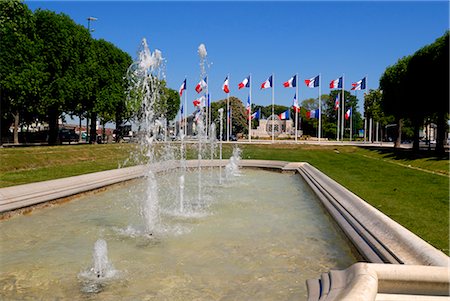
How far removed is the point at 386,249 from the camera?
18.3 feet

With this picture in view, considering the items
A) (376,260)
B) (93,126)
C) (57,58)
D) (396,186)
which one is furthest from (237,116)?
(376,260)

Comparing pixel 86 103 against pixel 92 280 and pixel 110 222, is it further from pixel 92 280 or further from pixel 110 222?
pixel 92 280

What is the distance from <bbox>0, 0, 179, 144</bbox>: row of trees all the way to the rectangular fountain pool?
1916 cm

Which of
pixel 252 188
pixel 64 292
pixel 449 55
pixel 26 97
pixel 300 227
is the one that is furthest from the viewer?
pixel 26 97

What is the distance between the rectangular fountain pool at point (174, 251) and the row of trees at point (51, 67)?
19161mm

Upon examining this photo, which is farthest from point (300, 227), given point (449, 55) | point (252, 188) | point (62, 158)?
point (449, 55)

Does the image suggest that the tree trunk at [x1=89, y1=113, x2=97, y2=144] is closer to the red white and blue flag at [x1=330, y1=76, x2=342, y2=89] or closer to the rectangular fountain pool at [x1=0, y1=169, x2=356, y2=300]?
the red white and blue flag at [x1=330, y1=76, x2=342, y2=89]

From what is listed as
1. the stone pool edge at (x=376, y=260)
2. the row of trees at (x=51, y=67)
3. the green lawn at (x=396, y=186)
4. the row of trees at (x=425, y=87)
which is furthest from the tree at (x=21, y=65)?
the row of trees at (x=425, y=87)

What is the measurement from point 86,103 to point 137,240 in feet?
112

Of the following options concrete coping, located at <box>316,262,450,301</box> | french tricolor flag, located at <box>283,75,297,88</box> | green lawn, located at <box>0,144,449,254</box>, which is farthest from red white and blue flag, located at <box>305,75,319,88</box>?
concrete coping, located at <box>316,262,450,301</box>

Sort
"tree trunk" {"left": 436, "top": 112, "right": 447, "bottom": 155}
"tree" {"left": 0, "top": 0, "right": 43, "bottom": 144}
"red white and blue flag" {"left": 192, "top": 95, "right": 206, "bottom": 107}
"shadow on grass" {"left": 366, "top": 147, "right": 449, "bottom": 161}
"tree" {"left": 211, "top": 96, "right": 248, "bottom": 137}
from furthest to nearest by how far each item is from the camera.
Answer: "tree" {"left": 211, "top": 96, "right": 248, "bottom": 137}, "tree trunk" {"left": 436, "top": 112, "right": 447, "bottom": 155}, "tree" {"left": 0, "top": 0, "right": 43, "bottom": 144}, "shadow on grass" {"left": 366, "top": 147, "right": 449, "bottom": 161}, "red white and blue flag" {"left": 192, "top": 95, "right": 206, "bottom": 107}

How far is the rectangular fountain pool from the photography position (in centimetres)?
523

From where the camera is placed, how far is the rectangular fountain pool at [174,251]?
17.2 feet

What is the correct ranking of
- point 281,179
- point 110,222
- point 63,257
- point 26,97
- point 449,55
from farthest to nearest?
point 26,97, point 449,55, point 281,179, point 110,222, point 63,257
